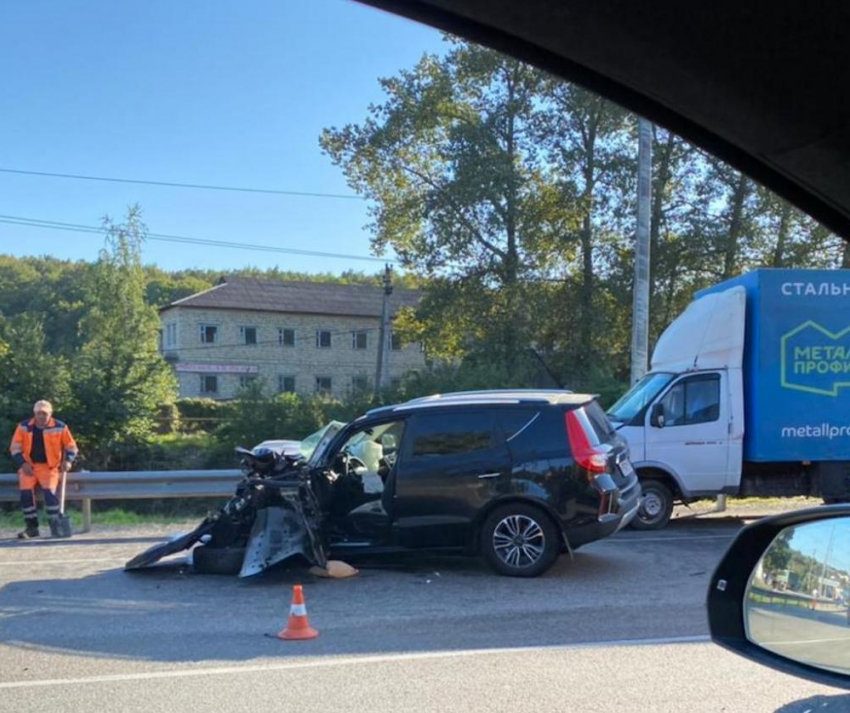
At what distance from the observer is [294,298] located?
68.1 meters

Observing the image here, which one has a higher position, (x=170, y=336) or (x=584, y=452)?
(x=170, y=336)

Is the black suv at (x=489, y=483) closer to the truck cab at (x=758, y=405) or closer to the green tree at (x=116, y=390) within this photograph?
the truck cab at (x=758, y=405)

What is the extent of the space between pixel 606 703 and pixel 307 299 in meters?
64.7

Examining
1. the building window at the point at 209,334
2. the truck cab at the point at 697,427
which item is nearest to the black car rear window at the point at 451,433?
the truck cab at the point at 697,427

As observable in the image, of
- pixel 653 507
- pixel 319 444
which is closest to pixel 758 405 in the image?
pixel 653 507

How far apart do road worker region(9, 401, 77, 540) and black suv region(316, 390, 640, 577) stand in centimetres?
455

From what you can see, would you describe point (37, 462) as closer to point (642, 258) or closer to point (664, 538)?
point (664, 538)

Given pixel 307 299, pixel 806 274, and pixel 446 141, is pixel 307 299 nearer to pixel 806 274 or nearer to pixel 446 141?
pixel 446 141

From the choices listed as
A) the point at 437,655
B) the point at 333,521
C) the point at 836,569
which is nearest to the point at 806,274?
the point at 333,521

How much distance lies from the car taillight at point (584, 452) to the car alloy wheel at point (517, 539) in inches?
29.5

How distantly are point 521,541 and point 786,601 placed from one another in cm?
612

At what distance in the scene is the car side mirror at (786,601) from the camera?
7.73 ft

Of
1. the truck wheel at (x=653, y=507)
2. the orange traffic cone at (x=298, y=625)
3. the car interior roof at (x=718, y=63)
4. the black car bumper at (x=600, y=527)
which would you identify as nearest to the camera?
the car interior roof at (x=718, y=63)

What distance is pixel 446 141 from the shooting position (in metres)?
29.3
